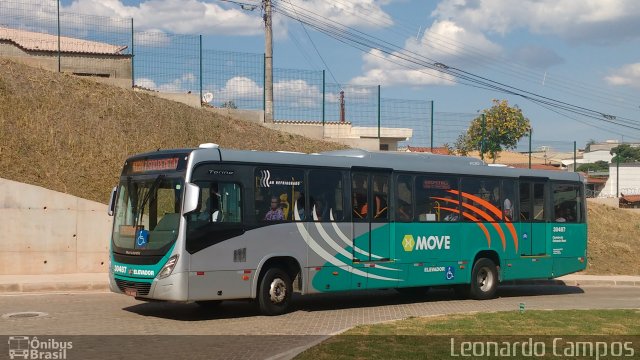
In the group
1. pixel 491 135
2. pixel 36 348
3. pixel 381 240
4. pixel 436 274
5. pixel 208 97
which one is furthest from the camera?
pixel 491 135

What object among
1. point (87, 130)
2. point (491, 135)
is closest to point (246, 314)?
point (87, 130)

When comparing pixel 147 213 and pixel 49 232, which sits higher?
pixel 147 213

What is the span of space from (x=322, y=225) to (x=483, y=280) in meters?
5.36

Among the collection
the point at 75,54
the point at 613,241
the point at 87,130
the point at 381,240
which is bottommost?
the point at 613,241

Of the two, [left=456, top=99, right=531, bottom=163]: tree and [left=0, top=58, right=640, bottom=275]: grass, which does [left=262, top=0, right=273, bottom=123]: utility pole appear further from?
[left=456, top=99, right=531, bottom=163]: tree

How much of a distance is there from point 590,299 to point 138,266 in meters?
11.7

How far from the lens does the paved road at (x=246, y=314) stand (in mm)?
12391

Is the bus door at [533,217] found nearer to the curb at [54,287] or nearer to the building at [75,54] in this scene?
the curb at [54,287]

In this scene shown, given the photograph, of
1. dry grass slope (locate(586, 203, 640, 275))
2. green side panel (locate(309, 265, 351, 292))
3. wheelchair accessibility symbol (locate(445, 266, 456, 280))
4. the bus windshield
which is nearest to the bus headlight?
the bus windshield

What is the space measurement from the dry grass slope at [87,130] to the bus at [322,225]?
1073cm

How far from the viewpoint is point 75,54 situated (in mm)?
34375

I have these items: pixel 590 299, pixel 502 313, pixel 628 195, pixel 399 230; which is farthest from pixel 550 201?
pixel 628 195

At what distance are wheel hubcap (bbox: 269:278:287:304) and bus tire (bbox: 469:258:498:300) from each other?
227 inches

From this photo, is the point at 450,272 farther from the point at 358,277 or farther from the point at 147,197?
the point at 147,197
